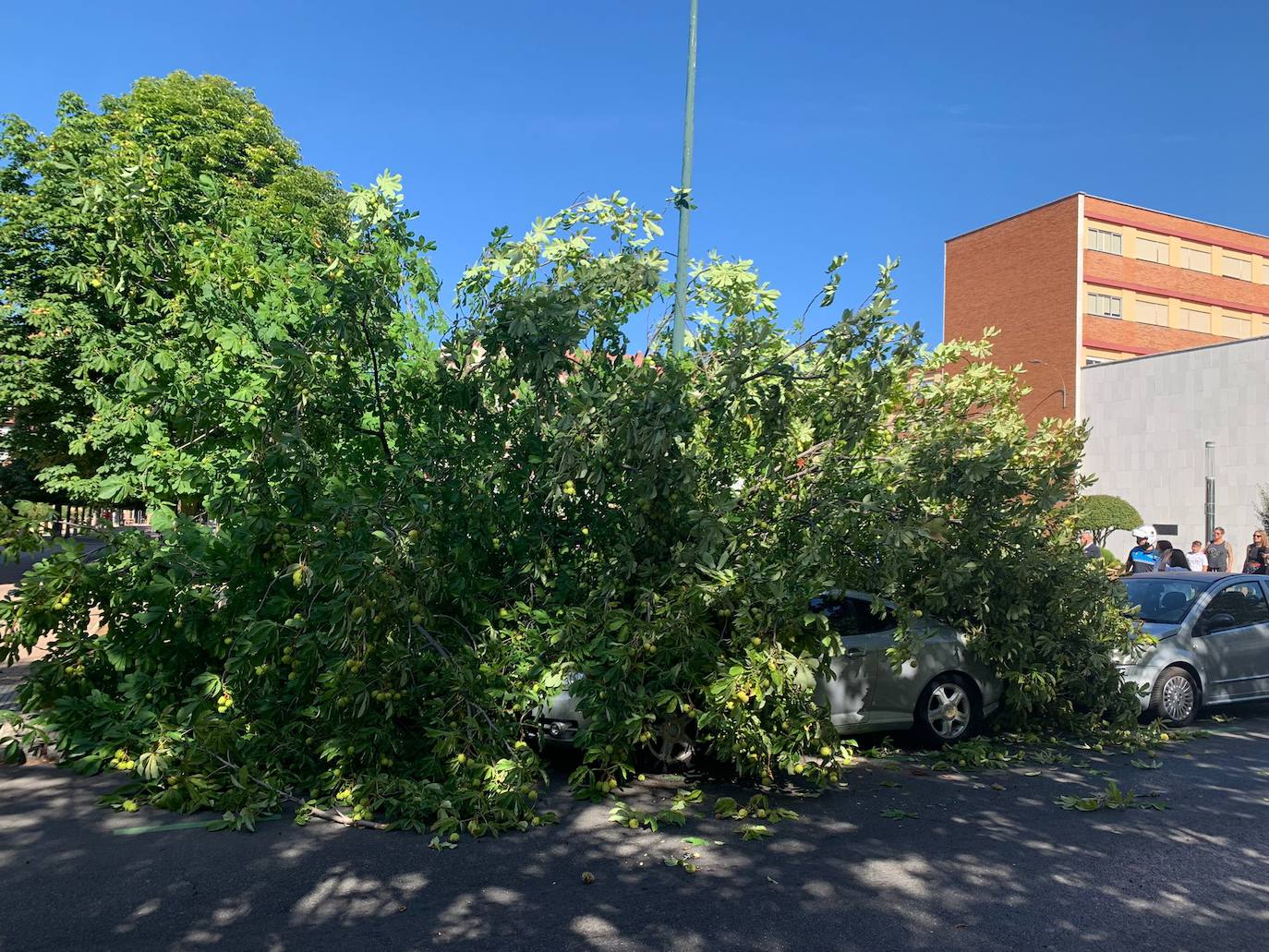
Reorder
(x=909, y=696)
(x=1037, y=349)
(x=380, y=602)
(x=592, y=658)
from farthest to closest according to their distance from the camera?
1. (x=1037, y=349)
2. (x=909, y=696)
3. (x=592, y=658)
4. (x=380, y=602)

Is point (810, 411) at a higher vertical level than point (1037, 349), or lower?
lower

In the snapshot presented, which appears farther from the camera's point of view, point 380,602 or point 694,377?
point 694,377

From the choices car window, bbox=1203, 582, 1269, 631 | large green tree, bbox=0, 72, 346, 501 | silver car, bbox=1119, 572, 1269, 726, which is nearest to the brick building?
car window, bbox=1203, 582, 1269, 631

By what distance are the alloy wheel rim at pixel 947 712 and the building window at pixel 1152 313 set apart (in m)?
52.7

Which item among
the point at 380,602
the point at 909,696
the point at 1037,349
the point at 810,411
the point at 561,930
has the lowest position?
the point at 561,930

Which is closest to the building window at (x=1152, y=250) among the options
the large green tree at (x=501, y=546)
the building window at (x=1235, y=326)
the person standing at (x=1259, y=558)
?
the building window at (x=1235, y=326)

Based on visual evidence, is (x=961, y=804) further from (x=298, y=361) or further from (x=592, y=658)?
(x=298, y=361)

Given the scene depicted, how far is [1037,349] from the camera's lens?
5450cm

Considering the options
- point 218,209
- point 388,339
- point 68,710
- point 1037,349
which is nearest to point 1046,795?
point 388,339

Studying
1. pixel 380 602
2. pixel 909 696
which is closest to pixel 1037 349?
pixel 909 696

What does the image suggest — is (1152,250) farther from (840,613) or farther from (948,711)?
(840,613)

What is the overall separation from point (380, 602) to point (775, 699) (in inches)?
103

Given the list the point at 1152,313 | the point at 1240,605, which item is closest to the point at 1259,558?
the point at 1240,605

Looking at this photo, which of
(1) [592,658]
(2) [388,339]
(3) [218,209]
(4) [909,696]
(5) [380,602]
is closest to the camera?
(5) [380,602]
